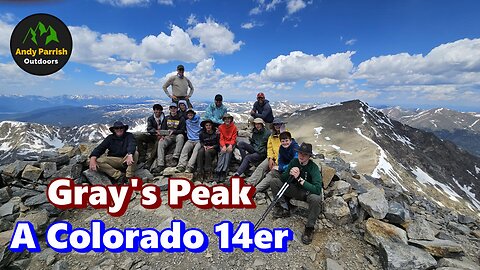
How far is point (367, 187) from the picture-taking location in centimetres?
1124

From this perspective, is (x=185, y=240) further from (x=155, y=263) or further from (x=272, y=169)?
(x=272, y=169)

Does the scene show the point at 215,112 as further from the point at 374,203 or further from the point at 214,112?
the point at 374,203

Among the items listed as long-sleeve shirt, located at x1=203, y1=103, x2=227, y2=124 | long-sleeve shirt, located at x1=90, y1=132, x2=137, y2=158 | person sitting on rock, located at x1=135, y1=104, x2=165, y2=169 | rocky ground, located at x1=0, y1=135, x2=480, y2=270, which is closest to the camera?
rocky ground, located at x1=0, y1=135, x2=480, y2=270

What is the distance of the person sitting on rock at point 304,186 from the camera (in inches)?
319

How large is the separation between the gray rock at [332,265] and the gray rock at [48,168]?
12115 millimetres

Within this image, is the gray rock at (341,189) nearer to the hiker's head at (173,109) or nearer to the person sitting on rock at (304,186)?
the person sitting on rock at (304,186)

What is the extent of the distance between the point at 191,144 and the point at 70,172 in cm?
552

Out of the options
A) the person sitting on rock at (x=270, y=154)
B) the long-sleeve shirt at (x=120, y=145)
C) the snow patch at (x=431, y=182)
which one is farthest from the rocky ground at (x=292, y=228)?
the snow patch at (x=431, y=182)

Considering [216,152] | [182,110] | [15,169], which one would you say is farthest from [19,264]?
[182,110]

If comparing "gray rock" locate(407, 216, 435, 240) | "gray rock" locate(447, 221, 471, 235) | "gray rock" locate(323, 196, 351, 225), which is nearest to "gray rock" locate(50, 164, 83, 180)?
"gray rock" locate(323, 196, 351, 225)

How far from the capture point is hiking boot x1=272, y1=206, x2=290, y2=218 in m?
9.27

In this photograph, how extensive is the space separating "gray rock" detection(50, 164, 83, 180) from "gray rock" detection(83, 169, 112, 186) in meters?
0.38

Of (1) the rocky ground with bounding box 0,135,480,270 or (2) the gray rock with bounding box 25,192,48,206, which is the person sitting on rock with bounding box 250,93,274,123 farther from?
(2) the gray rock with bounding box 25,192,48,206

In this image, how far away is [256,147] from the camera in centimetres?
1199
